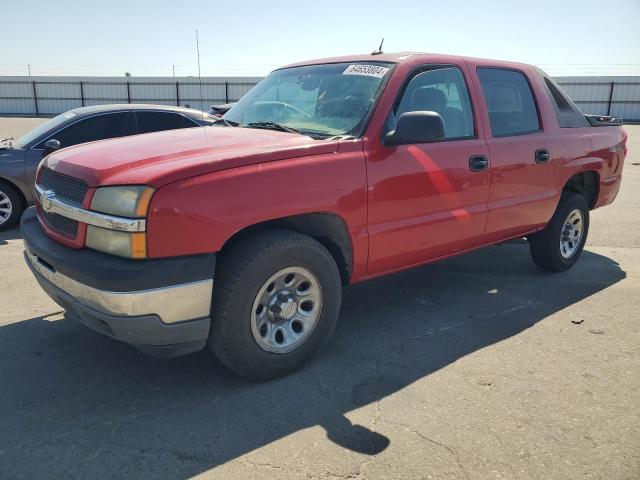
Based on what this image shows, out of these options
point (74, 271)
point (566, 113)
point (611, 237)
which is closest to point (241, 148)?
point (74, 271)

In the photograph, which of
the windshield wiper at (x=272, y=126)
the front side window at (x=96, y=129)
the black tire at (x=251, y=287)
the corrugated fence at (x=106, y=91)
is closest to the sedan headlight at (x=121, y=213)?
the black tire at (x=251, y=287)

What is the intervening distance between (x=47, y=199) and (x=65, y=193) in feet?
0.50

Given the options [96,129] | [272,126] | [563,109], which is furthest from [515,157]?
[96,129]

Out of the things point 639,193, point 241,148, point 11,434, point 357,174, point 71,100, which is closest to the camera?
point 11,434

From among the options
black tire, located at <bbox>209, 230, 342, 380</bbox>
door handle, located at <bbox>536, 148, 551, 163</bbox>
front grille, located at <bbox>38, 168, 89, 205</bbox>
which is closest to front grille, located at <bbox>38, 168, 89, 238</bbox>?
front grille, located at <bbox>38, 168, 89, 205</bbox>

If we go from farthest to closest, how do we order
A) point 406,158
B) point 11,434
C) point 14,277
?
point 14,277 < point 406,158 < point 11,434

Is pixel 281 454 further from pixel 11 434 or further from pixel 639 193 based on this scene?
pixel 639 193

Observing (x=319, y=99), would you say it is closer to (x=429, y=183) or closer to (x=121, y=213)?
(x=429, y=183)

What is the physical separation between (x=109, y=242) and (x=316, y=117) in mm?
1682

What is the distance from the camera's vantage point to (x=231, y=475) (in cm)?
238

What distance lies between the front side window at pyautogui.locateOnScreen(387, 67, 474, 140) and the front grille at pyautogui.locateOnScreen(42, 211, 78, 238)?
218cm

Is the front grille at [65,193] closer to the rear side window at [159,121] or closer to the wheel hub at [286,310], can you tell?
the wheel hub at [286,310]

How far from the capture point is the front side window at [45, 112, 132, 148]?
6.87m

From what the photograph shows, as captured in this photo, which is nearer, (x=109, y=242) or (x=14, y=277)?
(x=109, y=242)
